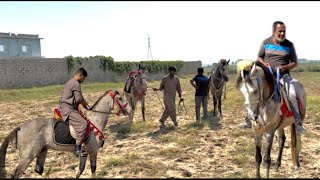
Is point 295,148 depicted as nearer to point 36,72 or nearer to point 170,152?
point 170,152

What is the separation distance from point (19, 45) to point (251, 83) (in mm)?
54502

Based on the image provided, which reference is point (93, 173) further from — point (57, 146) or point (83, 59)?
point (83, 59)

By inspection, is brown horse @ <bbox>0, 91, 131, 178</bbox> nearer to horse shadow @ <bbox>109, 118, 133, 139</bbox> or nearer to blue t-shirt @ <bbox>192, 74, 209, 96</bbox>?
horse shadow @ <bbox>109, 118, 133, 139</bbox>

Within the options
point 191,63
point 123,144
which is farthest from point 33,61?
point 191,63

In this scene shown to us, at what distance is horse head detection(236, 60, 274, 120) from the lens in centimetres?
530

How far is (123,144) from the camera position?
389 inches

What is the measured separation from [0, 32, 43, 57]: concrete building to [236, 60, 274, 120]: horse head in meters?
51.2

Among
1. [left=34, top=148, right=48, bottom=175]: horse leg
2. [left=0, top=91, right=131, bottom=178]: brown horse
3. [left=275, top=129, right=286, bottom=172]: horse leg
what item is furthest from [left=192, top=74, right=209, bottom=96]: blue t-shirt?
[left=34, top=148, right=48, bottom=175]: horse leg

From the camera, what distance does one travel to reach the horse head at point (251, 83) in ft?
17.4

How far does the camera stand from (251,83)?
5340 mm

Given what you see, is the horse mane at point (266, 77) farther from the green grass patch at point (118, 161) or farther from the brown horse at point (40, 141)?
the green grass patch at point (118, 161)

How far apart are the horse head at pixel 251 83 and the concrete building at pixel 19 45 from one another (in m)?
51.2

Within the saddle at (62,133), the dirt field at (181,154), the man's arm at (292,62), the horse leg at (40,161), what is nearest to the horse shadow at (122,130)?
the dirt field at (181,154)

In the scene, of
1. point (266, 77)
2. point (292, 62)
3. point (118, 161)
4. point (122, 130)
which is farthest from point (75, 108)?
point (122, 130)
